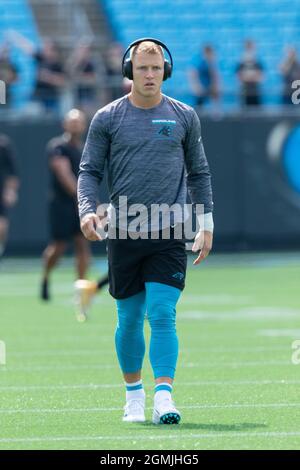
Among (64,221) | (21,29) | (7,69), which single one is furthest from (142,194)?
→ (21,29)

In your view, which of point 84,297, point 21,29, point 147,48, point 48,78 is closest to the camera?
point 147,48

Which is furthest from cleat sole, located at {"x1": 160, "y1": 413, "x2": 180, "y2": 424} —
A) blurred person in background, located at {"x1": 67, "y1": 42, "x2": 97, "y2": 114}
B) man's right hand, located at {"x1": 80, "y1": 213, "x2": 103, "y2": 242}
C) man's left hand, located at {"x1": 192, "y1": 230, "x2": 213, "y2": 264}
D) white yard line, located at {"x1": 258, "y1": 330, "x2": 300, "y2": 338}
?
blurred person in background, located at {"x1": 67, "y1": 42, "x2": 97, "y2": 114}

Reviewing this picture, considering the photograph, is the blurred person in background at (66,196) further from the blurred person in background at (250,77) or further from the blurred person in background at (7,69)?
the blurred person in background at (250,77)

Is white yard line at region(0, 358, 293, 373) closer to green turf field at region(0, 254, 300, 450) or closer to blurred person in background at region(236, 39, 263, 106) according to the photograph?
green turf field at region(0, 254, 300, 450)

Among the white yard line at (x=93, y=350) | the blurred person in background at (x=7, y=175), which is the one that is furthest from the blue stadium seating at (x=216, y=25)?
the white yard line at (x=93, y=350)

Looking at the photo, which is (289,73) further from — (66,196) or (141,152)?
(141,152)

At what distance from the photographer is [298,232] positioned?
78.8 feet

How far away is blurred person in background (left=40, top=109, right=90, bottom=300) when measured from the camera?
14883mm

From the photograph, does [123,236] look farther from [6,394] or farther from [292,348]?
[292,348]

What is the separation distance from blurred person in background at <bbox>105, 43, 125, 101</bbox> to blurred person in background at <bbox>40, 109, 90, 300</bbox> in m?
7.62

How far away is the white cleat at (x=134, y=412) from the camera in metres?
6.76

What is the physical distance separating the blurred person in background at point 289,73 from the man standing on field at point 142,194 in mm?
17498

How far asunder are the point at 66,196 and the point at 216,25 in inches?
467

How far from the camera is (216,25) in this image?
26.7 metres
